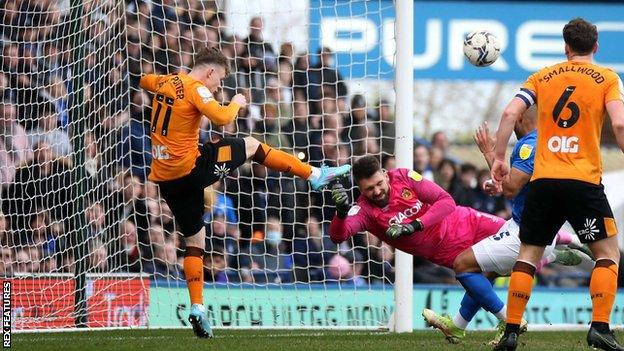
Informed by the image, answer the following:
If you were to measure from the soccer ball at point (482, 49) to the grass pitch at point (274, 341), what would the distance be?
2140 mm

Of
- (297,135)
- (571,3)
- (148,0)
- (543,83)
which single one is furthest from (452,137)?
(543,83)

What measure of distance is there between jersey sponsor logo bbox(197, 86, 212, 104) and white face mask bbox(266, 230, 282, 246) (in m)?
3.54

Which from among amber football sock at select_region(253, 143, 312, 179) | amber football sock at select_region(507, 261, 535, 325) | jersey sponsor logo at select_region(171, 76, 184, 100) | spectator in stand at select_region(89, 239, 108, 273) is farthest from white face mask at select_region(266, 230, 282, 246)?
amber football sock at select_region(507, 261, 535, 325)

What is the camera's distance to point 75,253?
10.8m

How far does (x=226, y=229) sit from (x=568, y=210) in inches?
223

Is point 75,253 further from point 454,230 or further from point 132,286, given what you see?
point 454,230

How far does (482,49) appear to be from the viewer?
30.1 ft

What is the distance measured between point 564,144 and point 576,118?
167mm

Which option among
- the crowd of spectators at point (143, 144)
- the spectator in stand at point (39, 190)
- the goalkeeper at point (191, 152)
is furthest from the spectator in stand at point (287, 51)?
the goalkeeper at point (191, 152)

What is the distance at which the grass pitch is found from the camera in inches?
314

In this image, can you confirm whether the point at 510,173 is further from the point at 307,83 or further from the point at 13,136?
the point at 13,136

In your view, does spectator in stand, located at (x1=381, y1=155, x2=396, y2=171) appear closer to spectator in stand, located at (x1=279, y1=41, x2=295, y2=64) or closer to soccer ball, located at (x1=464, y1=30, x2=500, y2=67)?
spectator in stand, located at (x1=279, y1=41, x2=295, y2=64)

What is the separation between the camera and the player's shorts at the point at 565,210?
7.02 m

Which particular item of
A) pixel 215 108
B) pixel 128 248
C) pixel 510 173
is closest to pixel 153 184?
pixel 128 248
